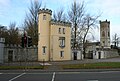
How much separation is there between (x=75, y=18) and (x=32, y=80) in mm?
53467

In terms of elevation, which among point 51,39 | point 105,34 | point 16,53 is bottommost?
point 16,53

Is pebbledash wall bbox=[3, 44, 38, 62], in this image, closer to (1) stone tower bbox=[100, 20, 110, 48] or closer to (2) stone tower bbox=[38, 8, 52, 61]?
(2) stone tower bbox=[38, 8, 52, 61]

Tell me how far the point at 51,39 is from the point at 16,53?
9302mm

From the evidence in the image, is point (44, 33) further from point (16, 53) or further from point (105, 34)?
point (105, 34)

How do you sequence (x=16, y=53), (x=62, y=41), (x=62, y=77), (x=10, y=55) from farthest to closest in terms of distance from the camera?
(x=62, y=41) < (x=16, y=53) < (x=10, y=55) < (x=62, y=77)

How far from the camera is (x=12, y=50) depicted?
56969 mm

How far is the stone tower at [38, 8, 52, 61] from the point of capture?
192ft

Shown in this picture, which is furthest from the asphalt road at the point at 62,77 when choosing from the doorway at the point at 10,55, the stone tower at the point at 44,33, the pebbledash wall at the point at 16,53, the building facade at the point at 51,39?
the stone tower at the point at 44,33

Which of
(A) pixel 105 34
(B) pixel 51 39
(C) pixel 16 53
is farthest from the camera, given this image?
(A) pixel 105 34

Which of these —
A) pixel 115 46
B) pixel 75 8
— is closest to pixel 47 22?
pixel 75 8

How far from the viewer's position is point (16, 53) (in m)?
57.7

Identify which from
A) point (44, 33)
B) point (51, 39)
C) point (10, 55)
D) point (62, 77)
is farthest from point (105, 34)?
point (62, 77)

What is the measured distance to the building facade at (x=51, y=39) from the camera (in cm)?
5862

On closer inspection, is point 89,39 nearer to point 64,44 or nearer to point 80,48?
point 80,48
